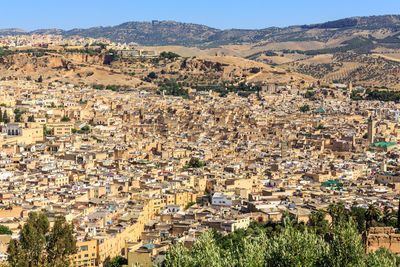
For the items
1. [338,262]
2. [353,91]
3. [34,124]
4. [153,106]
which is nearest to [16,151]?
[34,124]

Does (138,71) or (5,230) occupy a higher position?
(138,71)

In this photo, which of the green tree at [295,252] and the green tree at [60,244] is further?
the green tree at [60,244]

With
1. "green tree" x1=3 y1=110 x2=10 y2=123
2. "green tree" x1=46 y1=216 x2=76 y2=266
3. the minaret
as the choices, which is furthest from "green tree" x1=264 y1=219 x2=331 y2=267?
"green tree" x1=3 y1=110 x2=10 y2=123

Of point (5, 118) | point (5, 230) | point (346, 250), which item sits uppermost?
point (5, 118)

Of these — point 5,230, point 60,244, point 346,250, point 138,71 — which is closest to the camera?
point 346,250

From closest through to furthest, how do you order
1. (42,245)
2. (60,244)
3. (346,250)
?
(346,250)
(42,245)
(60,244)

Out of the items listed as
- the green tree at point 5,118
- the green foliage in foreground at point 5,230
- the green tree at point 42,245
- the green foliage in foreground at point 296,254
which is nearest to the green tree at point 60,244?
the green tree at point 42,245

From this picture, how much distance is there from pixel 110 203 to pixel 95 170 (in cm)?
760

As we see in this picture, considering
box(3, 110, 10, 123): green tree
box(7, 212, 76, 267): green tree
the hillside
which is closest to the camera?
box(7, 212, 76, 267): green tree

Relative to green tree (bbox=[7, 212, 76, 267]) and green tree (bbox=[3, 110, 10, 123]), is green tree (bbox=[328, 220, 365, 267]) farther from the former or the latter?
green tree (bbox=[3, 110, 10, 123])

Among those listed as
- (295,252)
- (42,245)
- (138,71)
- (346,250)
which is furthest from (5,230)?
(138,71)

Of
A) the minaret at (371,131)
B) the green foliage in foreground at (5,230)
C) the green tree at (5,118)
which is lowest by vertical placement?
the green foliage in foreground at (5,230)

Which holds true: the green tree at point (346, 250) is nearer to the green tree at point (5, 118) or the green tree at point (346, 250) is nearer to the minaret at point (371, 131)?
the minaret at point (371, 131)

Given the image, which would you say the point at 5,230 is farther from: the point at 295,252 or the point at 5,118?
the point at 5,118
